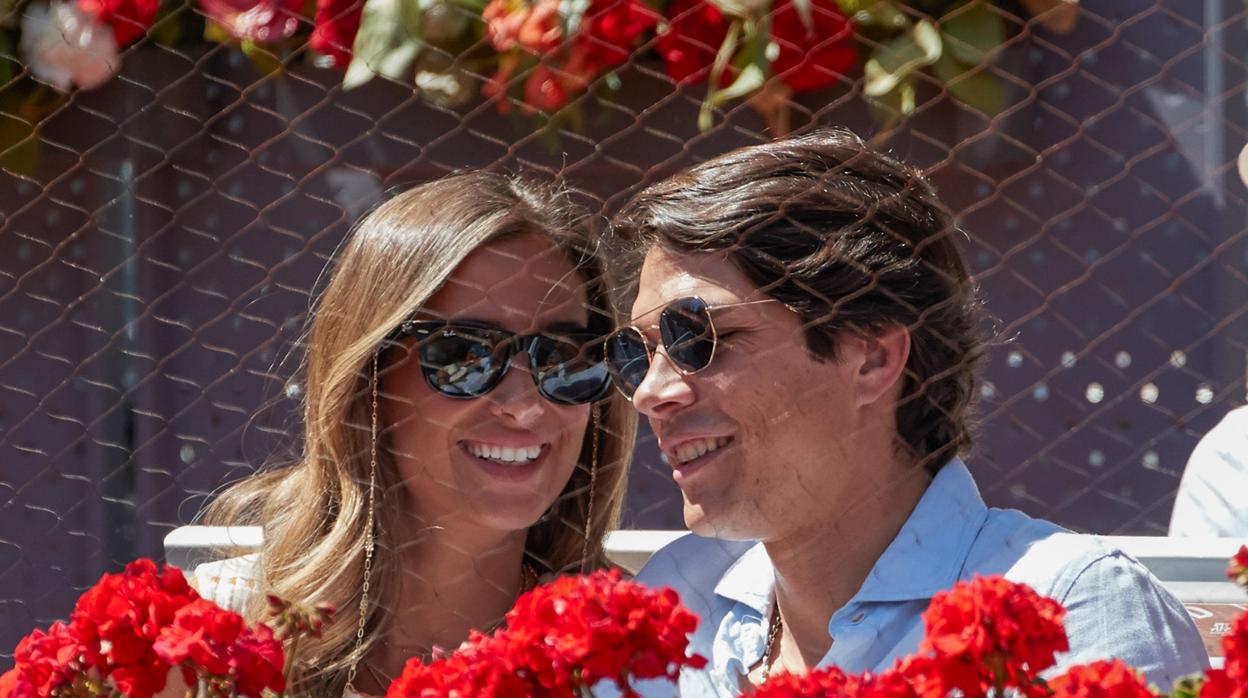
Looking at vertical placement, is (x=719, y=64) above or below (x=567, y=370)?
above

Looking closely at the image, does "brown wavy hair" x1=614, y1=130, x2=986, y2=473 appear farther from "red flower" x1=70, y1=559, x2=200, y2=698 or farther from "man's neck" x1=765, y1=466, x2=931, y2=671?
"red flower" x1=70, y1=559, x2=200, y2=698

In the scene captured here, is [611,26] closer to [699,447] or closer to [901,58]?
[901,58]

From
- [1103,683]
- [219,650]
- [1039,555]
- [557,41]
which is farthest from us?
[557,41]

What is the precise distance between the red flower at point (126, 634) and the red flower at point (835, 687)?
417 millimetres

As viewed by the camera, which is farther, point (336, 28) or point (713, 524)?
point (336, 28)

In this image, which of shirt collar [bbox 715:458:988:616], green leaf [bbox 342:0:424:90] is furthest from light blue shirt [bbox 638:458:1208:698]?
green leaf [bbox 342:0:424:90]

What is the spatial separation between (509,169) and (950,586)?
90cm

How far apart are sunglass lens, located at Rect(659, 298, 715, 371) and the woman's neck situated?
0.37 meters

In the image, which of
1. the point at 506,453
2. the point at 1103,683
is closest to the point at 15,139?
the point at 506,453

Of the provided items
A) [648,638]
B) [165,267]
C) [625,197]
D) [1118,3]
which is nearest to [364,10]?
[625,197]

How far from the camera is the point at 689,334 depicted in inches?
54.9

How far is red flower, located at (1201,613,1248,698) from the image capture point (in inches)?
33.1

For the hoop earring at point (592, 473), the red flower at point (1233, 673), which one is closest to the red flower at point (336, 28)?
the hoop earring at point (592, 473)

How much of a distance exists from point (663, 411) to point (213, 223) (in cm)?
93
